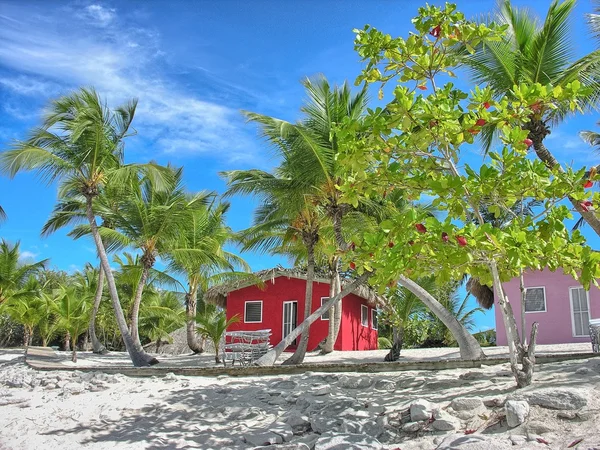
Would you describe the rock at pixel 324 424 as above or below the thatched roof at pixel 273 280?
below

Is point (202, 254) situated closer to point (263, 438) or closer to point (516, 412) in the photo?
point (263, 438)

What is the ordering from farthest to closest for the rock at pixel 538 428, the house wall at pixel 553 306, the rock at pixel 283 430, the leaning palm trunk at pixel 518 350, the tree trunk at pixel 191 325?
1. the tree trunk at pixel 191 325
2. the house wall at pixel 553 306
3. the rock at pixel 283 430
4. the leaning palm trunk at pixel 518 350
5. the rock at pixel 538 428

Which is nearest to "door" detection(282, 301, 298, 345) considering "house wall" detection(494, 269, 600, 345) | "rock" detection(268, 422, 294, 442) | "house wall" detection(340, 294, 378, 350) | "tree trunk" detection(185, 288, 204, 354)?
"house wall" detection(340, 294, 378, 350)

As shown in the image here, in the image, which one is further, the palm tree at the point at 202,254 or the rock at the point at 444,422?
the palm tree at the point at 202,254

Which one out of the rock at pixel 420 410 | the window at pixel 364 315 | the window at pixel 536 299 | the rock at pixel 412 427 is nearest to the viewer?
the rock at pixel 412 427

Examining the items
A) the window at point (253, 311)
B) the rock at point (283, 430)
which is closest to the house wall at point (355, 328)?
the window at point (253, 311)

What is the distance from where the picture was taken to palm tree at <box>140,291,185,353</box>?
92.8 ft

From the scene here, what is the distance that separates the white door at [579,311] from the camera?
639 inches

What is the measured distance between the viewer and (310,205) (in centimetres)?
1455

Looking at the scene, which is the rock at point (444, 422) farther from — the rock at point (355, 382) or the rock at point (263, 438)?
the rock at point (355, 382)

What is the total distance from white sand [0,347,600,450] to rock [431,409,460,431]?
0.21 ft

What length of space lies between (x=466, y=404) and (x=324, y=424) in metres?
1.73

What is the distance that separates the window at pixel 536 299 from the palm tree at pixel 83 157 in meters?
12.1

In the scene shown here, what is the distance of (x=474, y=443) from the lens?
478 centimetres
